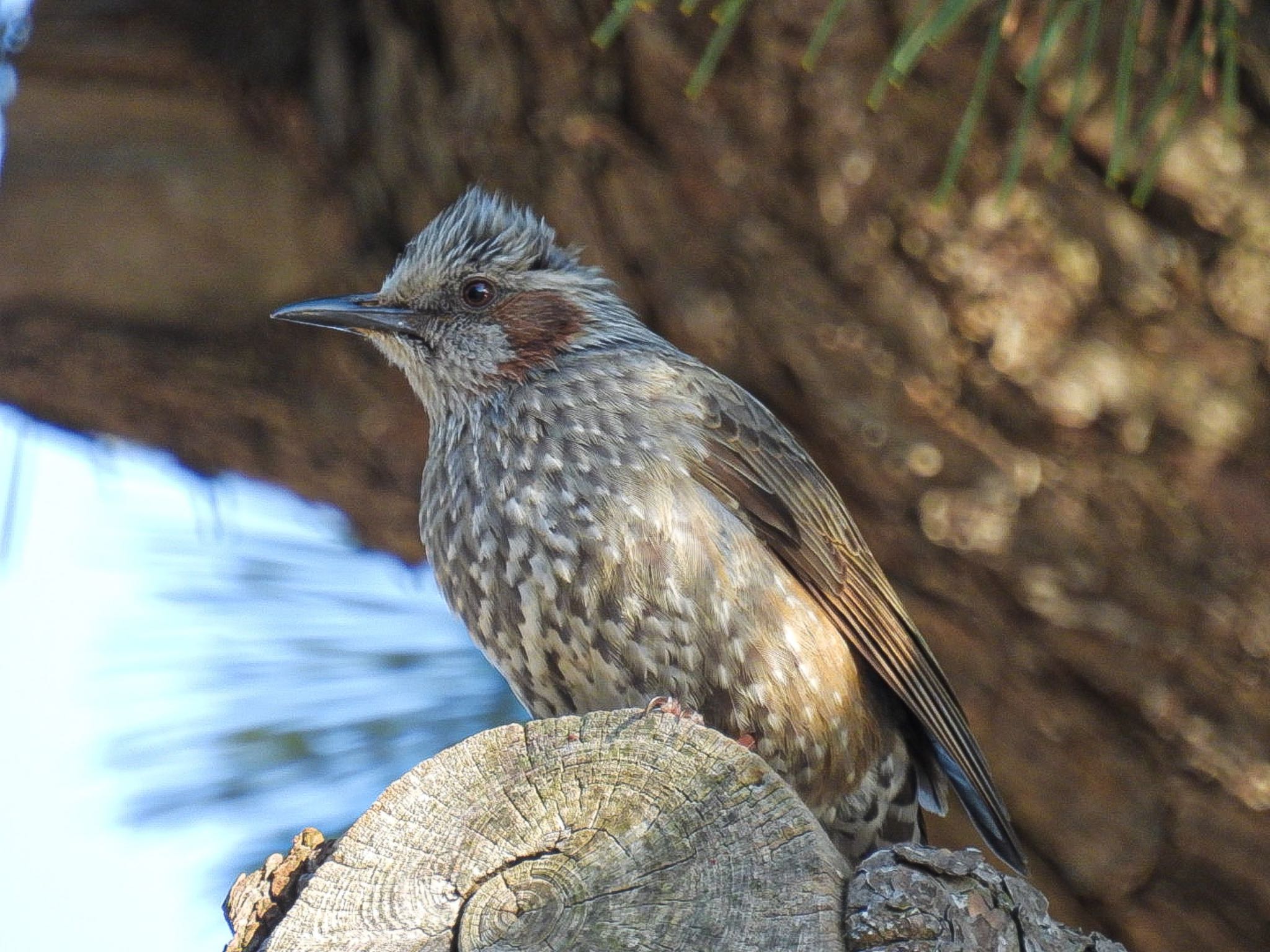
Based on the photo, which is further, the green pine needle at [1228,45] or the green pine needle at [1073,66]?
the green pine needle at [1228,45]

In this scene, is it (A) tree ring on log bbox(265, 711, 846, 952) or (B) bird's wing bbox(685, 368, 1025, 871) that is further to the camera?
(B) bird's wing bbox(685, 368, 1025, 871)

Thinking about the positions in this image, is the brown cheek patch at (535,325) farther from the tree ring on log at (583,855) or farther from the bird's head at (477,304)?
the tree ring on log at (583,855)

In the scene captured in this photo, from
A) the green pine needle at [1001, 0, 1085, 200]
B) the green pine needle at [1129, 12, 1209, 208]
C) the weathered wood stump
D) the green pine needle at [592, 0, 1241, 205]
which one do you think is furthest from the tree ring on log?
the green pine needle at [1129, 12, 1209, 208]

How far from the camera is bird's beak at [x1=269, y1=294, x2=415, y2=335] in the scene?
316 centimetres

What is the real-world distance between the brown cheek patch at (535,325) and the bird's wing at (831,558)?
411 mm

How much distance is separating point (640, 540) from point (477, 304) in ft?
3.15

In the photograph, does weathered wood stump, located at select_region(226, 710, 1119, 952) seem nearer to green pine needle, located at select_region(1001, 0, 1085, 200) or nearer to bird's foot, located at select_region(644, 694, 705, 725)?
→ bird's foot, located at select_region(644, 694, 705, 725)

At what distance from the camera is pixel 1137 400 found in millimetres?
3045

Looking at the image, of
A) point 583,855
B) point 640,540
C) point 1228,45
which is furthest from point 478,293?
point 583,855

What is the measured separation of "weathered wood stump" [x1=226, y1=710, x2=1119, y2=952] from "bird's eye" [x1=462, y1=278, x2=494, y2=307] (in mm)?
1627

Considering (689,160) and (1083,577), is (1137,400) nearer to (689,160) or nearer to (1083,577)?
(1083,577)

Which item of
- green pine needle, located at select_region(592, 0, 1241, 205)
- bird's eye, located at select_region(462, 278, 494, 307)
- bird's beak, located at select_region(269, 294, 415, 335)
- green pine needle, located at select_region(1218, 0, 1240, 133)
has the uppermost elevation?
green pine needle, located at select_region(1218, 0, 1240, 133)

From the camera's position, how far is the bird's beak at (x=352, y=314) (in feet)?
10.4

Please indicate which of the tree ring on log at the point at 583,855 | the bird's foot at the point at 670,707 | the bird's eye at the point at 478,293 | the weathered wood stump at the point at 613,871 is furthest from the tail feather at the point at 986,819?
the bird's eye at the point at 478,293
